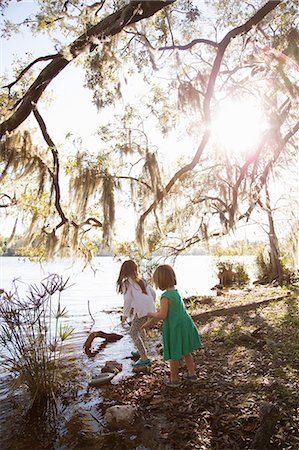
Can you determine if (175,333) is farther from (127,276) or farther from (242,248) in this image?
(242,248)

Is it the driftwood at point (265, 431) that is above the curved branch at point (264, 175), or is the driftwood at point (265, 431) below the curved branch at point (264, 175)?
below

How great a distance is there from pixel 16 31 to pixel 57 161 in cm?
222

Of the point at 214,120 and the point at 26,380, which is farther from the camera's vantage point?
the point at 214,120

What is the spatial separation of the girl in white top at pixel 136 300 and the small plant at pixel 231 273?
38.9ft

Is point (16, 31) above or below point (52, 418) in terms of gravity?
above

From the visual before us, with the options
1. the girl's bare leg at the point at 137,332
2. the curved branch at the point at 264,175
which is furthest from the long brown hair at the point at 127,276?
the curved branch at the point at 264,175

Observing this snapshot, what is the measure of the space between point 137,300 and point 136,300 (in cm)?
1

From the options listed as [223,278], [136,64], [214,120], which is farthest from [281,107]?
[223,278]

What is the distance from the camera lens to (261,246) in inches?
535

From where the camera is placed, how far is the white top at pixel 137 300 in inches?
172

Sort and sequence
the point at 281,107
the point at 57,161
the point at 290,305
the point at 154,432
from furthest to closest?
the point at 281,107
the point at 290,305
the point at 57,161
the point at 154,432

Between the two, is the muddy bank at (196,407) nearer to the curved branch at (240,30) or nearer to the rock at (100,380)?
the rock at (100,380)

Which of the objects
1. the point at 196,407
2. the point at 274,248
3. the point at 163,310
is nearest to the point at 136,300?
the point at 163,310

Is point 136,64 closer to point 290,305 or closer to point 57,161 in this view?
point 57,161
